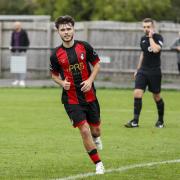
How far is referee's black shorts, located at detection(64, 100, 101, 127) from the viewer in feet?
35.5

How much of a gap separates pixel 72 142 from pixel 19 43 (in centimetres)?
1453

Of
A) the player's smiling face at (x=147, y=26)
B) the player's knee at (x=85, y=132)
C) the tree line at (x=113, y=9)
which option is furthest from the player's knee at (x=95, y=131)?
the tree line at (x=113, y=9)

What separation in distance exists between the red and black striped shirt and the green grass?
0.95 meters

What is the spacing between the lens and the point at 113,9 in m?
43.3

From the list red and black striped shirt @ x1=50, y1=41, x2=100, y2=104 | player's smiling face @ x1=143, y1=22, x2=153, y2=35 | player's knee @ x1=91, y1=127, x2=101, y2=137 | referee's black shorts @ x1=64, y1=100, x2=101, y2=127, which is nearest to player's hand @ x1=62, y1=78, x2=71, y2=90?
red and black striped shirt @ x1=50, y1=41, x2=100, y2=104

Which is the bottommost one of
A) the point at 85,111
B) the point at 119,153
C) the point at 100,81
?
the point at 100,81

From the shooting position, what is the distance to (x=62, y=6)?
44.3m

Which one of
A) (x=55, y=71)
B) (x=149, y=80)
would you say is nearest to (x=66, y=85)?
(x=55, y=71)

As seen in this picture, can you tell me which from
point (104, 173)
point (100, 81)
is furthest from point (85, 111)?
point (100, 81)

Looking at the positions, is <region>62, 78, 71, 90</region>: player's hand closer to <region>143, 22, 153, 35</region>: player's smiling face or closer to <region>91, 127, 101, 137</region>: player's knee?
<region>91, 127, 101, 137</region>: player's knee

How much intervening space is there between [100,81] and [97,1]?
49.5ft

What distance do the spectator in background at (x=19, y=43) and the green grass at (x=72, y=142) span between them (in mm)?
5547

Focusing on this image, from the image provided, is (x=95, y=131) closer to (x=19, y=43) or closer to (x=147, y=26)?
(x=147, y=26)

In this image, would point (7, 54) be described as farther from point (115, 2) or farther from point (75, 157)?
point (75, 157)
